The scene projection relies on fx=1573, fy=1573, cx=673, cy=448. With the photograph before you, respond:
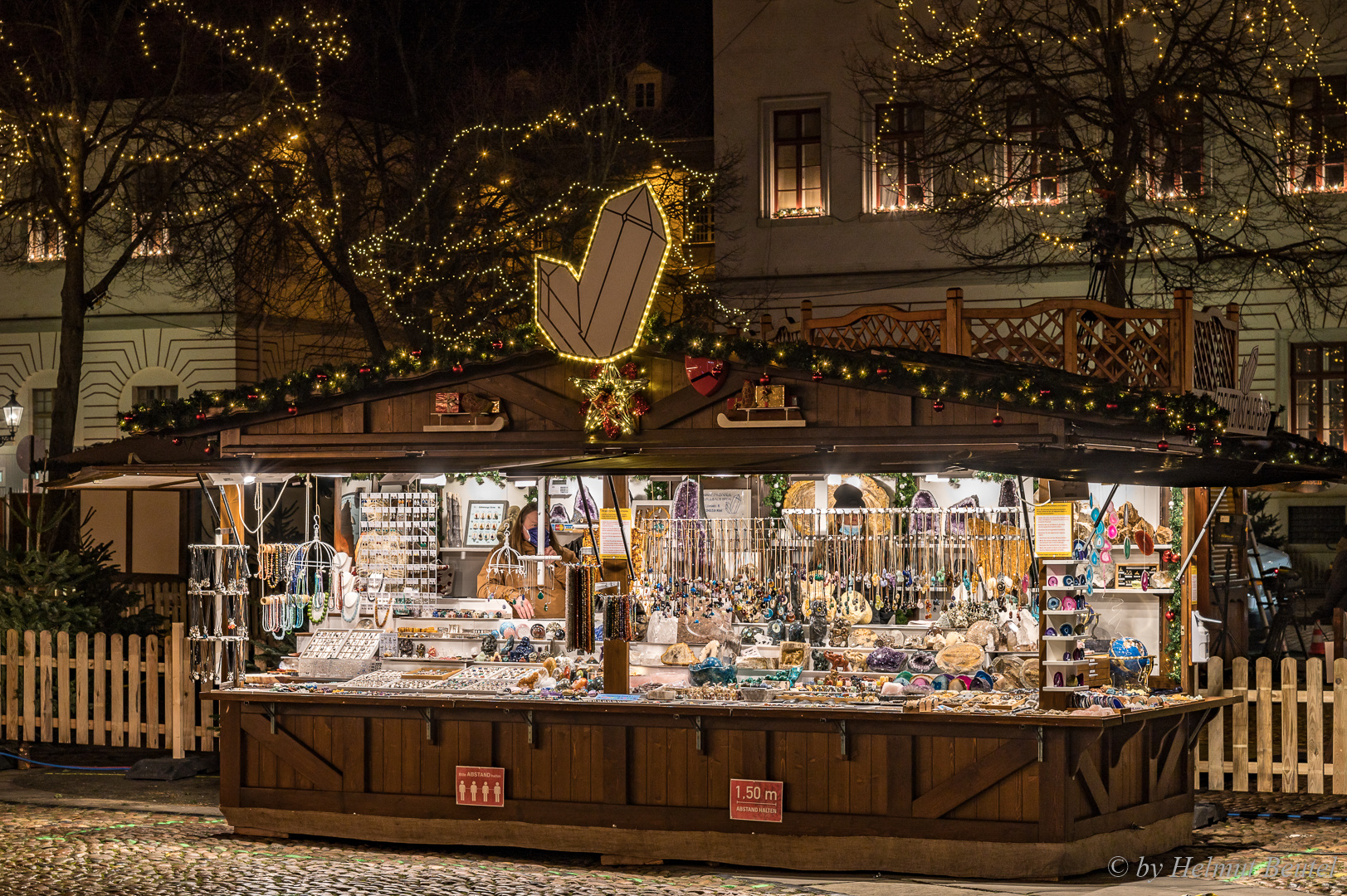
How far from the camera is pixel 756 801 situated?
9227 mm

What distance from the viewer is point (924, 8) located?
2683 centimetres

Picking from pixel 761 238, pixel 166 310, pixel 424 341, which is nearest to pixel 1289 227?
pixel 761 238

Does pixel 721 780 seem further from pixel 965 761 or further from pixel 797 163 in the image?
pixel 797 163

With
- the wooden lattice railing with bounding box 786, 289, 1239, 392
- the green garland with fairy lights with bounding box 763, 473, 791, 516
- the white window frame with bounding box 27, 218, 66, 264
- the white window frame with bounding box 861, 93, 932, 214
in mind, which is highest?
the white window frame with bounding box 861, 93, 932, 214

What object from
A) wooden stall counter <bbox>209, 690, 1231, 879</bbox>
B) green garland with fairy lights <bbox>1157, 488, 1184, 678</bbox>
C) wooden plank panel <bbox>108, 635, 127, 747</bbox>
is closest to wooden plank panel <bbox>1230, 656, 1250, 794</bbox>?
wooden stall counter <bbox>209, 690, 1231, 879</bbox>

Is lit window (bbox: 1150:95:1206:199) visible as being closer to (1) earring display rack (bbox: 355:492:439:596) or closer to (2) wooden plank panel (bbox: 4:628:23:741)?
(1) earring display rack (bbox: 355:492:439:596)

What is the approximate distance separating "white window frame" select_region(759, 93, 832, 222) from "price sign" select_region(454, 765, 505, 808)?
1968cm

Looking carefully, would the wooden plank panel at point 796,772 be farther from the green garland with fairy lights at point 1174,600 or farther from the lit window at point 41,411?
the lit window at point 41,411

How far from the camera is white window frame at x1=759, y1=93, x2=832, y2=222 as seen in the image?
28.2 metres

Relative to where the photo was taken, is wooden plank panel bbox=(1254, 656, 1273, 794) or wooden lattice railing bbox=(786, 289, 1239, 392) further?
wooden plank panel bbox=(1254, 656, 1273, 794)

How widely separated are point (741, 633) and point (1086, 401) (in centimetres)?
353

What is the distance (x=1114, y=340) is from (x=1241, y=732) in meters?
3.06

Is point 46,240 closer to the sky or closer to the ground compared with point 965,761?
closer to the sky

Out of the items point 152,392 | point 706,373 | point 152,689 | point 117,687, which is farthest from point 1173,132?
point 152,392
